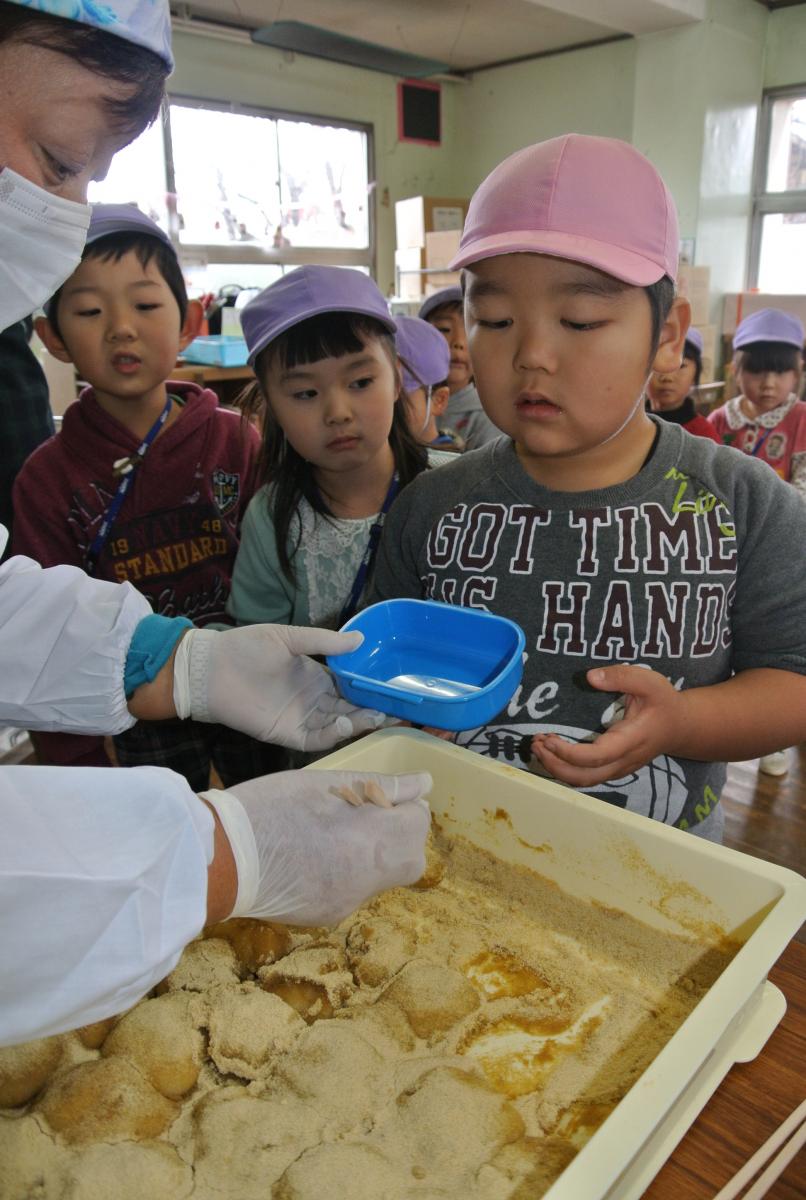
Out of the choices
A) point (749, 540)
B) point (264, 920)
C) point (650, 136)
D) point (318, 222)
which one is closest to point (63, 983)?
point (264, 920)

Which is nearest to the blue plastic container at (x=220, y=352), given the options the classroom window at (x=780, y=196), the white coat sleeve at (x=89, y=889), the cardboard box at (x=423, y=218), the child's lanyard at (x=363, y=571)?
the cardboard box at (x=423, y=218)

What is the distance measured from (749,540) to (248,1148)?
72 cm

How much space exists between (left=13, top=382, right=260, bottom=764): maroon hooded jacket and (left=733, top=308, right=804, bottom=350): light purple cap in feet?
7.27

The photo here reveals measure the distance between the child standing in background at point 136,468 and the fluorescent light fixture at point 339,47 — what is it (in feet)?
10.8

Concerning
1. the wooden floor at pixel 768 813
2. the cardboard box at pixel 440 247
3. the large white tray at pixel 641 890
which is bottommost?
the wooden floor at pixel 768 813

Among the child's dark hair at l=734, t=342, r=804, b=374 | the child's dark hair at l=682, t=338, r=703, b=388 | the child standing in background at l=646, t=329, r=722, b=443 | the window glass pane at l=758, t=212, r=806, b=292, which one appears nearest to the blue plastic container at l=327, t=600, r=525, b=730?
the child standing in background at l=646, t=329, r=722, b=443

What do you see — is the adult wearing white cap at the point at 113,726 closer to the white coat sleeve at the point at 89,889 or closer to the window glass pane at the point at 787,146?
the white coat sleeve at the point at 89,889

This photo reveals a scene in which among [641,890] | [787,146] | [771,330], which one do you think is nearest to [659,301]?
[641,890]

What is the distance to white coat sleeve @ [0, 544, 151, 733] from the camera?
872 millimetres

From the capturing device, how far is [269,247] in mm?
5551

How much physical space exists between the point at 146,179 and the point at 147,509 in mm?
4224

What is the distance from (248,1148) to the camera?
0.60 m

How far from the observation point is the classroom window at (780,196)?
17.0 ft

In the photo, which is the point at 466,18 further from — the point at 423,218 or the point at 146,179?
the point at 146,179
